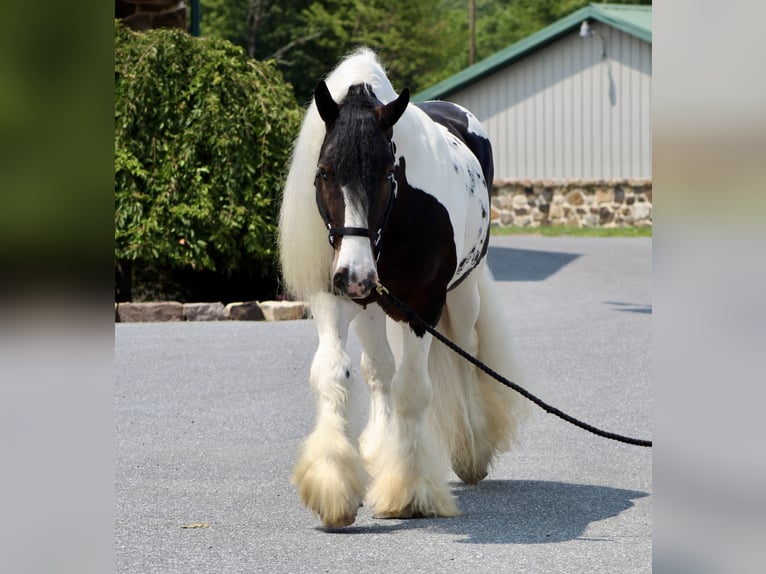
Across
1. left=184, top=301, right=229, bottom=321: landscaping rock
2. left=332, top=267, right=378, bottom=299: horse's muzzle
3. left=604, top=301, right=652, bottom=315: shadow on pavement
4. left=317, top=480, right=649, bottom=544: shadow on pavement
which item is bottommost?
left=317, top=480, right=649, bottom=544: shadow on pavement

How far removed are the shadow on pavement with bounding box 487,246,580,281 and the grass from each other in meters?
5.34

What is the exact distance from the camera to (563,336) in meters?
11.4

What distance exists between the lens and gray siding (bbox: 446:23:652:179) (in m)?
29.9

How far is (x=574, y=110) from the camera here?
30.4 meters

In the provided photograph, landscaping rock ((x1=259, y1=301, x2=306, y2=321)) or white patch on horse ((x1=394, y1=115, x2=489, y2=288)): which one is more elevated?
white patch on horse ((x1=394, y1=115, x2=489, y2=288))

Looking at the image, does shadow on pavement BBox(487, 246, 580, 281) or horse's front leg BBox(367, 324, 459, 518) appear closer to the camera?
horse's front leg BBox(367, 324, 459, 518)

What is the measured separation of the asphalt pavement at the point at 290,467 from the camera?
445 centimetres

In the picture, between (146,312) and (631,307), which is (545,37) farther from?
(146,312)

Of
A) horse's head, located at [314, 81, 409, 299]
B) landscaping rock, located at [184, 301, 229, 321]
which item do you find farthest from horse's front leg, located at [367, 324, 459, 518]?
landscaping rock, located at [184, 301, 229, 321]

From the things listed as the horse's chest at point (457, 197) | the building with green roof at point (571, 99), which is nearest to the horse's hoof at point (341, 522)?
the horse's chest at point (457, 197)

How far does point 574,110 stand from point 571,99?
295 millimetres

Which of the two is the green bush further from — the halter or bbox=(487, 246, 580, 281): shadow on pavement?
the halter
